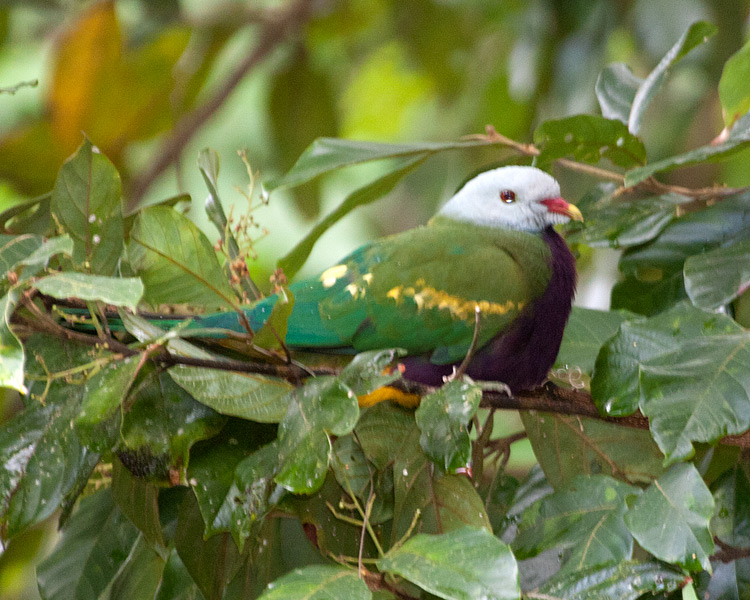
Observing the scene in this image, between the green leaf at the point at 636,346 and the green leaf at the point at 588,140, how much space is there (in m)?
0.42

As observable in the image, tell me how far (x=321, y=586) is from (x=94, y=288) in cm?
40

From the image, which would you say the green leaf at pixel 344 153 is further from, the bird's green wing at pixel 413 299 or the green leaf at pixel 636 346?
the green leaf at pixel 636 346

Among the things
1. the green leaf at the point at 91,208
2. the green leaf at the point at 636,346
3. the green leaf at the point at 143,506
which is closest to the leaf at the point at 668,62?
the green leaf at the point at 636,346

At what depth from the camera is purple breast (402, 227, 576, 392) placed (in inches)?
58.3

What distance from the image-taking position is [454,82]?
10.8 feet

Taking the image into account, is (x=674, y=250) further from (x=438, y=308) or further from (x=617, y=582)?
(x=617, y=582)

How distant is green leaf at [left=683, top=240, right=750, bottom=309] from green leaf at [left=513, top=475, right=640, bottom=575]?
0.37 meters

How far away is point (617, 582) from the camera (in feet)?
3.35

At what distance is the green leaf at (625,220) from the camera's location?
149 centimetres

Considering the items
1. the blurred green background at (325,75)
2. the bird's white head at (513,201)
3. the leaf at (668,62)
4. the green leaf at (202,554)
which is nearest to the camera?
the green leaf at (202,554)

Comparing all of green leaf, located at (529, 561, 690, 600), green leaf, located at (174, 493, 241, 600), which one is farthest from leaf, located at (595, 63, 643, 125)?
green leaf, located at (174, 493, 241, 600)

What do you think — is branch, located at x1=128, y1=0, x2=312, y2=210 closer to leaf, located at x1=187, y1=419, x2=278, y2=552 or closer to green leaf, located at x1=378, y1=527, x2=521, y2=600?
leaf, located at x1=187, y1=419, x2=278, y2=552

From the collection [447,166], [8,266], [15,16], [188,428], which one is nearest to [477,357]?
[188,428]

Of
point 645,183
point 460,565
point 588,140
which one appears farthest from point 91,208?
point 645,183
